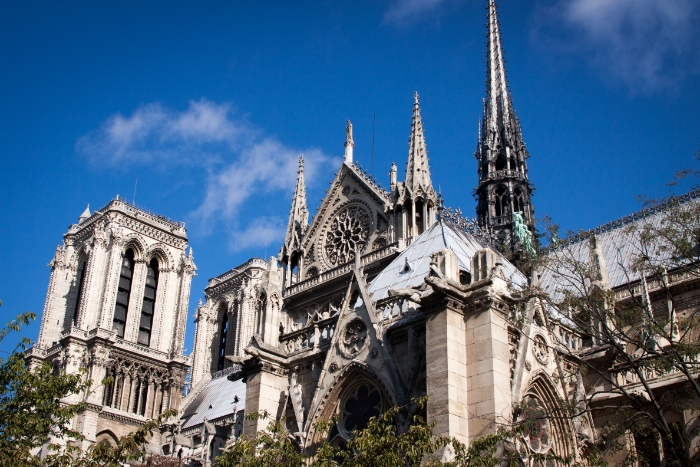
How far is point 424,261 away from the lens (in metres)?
21.8

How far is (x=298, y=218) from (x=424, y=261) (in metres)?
25.8

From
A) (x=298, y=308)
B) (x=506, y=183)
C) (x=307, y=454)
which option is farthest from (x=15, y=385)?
(x=506, y=183)

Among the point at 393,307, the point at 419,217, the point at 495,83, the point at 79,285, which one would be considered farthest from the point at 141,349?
the point at 393,307

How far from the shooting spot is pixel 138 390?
200ft

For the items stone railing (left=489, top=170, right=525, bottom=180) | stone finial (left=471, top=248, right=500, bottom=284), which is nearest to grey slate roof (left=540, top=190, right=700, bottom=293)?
stone railing (left=489, top=170, right=525, bottom=180)

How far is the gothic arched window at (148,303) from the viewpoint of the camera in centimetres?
6538

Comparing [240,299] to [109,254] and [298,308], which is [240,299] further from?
[298,308]

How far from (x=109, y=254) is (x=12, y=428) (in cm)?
4702

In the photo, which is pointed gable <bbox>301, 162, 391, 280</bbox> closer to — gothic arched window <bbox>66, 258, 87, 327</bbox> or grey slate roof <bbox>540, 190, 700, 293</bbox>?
grey slate roof <bbox>540, 190, 700, 293</bbox>

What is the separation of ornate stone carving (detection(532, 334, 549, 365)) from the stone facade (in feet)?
141

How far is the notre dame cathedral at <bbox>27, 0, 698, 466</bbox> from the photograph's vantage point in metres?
16.9

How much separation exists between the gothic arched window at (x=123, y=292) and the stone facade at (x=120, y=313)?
0.07 metres

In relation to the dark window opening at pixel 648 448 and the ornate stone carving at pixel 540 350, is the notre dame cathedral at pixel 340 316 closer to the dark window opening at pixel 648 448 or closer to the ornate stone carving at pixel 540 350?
the ornate stone carving at pixel 540 350

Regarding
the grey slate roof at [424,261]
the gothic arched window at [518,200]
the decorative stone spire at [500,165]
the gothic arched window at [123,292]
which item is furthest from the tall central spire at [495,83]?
the grey slate roof at [424,261]
